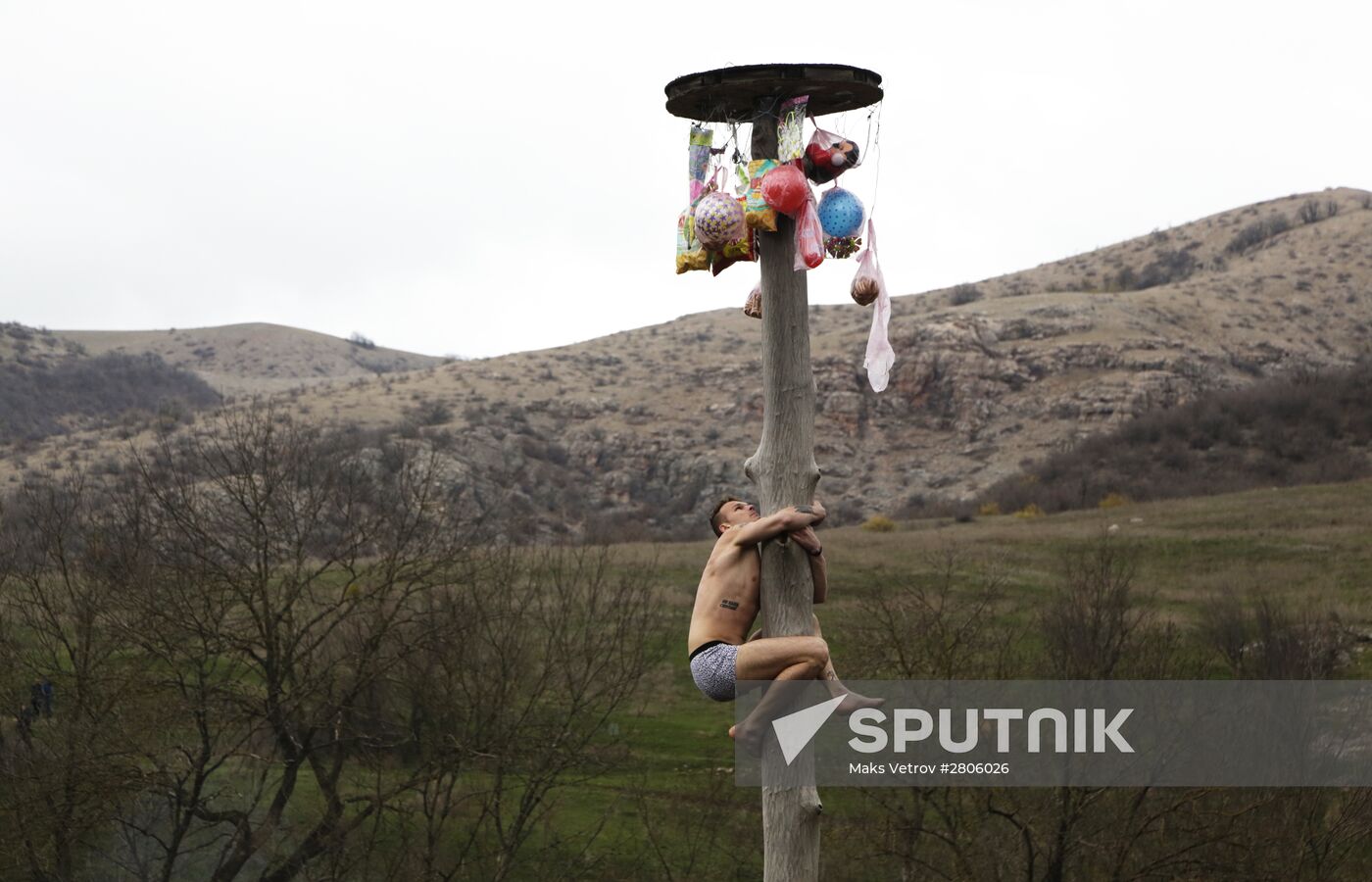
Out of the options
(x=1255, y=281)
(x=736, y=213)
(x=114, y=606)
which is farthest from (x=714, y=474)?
(x=736, y=213)

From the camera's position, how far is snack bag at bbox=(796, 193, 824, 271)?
5867 mm

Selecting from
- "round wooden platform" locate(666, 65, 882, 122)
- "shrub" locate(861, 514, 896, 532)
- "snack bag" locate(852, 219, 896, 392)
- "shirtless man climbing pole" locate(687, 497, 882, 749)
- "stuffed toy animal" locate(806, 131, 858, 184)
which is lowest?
"shrub" locate(861, 514, 896, 532)

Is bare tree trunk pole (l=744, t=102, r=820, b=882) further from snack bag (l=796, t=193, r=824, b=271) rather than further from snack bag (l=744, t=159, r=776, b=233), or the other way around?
snack bag (l=744, t=159, r=776, b=233)

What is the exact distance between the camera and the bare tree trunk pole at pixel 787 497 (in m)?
5.54

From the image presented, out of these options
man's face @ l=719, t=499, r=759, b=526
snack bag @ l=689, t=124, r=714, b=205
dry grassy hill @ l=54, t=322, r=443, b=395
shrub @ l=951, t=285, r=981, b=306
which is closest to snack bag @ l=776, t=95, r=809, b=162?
snack bag @ l=689, t=124, r=714, b=205

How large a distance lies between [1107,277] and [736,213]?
104m

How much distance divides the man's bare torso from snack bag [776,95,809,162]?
171 centimetres

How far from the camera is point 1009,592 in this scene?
38.2 metres

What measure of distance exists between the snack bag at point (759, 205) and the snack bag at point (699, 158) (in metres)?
0.38

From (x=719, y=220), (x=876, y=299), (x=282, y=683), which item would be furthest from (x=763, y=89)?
(x=282, y=683)

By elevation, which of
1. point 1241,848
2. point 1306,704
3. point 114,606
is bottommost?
point 1241,848

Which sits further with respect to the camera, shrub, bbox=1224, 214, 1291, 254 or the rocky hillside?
shrub, bbox=1224, 214, 1291, 254

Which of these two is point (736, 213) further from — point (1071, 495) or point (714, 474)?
point (714, 474)

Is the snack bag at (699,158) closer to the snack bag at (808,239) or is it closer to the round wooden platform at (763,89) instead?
the round wooden platform at (763,89)
